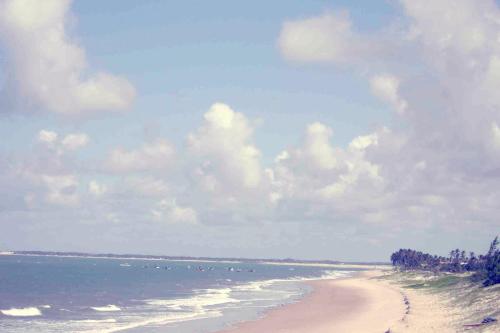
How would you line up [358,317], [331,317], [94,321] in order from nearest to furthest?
[94,321] → [358,317] → [331,317]

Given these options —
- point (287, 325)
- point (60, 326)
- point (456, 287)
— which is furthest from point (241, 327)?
point (456, 287)

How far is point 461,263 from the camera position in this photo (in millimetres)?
154750

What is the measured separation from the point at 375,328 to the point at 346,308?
25.2 metres

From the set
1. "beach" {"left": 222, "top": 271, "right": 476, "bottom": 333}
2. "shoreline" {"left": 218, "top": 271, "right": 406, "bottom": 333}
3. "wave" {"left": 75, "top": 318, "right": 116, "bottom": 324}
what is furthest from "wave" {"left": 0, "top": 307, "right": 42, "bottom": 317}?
"beach" {"left": 222, "top": 271, "right": 476, "bottom": 333}

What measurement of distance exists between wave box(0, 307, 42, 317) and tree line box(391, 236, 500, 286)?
53043 mm

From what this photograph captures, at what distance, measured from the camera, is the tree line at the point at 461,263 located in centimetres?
7974

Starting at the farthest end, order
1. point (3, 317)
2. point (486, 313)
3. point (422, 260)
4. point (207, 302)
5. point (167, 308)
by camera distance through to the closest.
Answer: point (422, 260) → point (207, 302) → point (167, 308) → point (3, 317) → point (486, 313)

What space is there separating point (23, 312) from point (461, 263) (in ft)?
377

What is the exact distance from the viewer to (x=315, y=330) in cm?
5644

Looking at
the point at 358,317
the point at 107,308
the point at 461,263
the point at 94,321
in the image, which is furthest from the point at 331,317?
the point at 461,263

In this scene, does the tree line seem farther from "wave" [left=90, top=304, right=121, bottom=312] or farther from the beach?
"wave" [left=90, top=304, right=121, bottom=312]

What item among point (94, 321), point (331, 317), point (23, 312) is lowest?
point (331, 317)

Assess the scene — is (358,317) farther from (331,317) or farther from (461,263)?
(461,263)

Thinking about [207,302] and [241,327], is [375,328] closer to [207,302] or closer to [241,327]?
[241,327]
